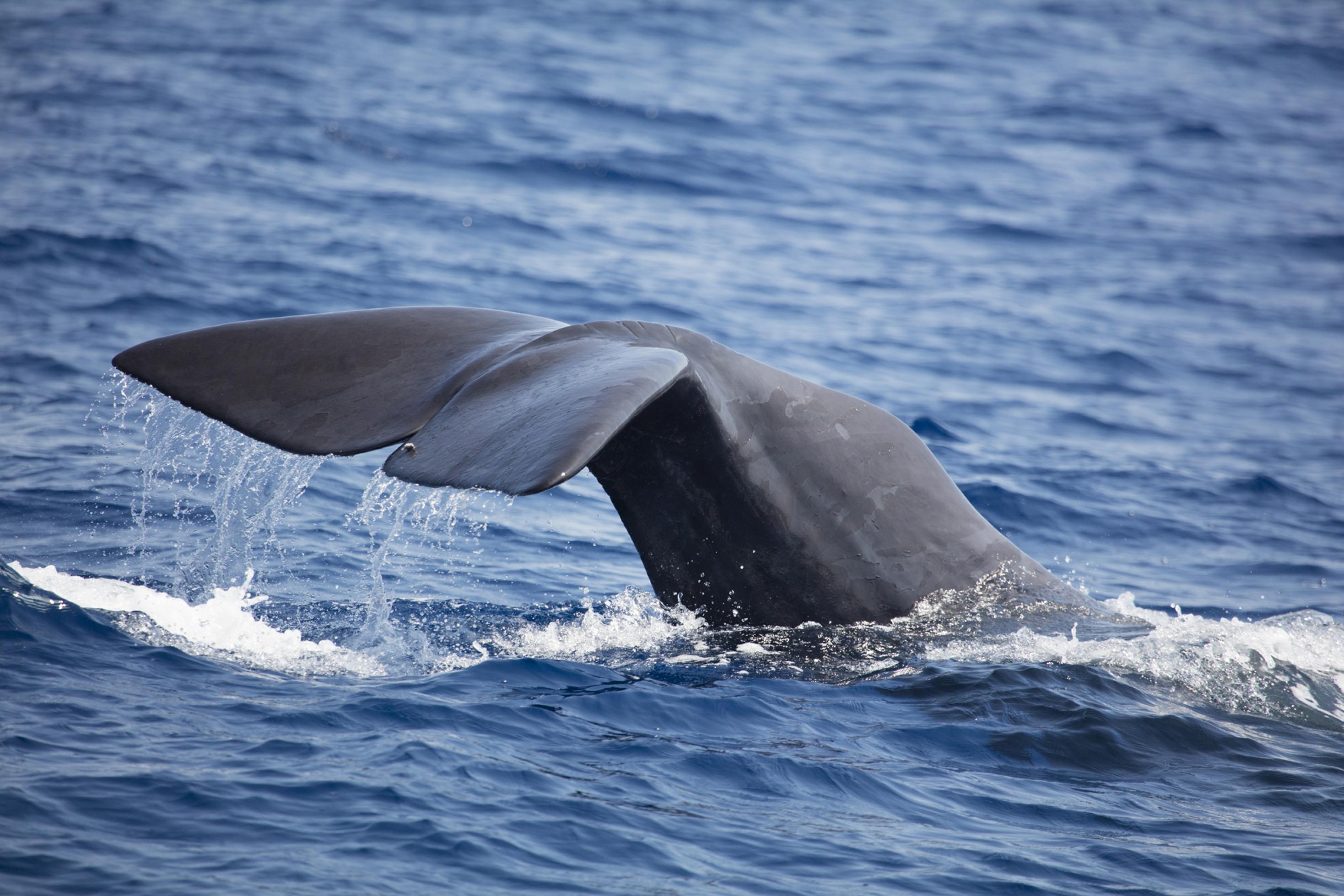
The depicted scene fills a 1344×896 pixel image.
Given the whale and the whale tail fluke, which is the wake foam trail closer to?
the whale

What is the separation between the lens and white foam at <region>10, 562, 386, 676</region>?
211 inches

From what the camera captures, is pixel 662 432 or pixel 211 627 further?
pixel 211 627

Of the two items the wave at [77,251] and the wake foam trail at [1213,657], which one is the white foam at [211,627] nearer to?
the wake foam trail at [1213,657]

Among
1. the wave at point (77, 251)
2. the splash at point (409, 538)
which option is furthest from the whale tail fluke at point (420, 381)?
the wave at point (77, 251)

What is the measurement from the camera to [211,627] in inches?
220

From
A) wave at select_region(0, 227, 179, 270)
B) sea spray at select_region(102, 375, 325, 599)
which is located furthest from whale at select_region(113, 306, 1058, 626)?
wave at select_region(0, 227, 179, 270)

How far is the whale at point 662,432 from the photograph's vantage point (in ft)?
13.8

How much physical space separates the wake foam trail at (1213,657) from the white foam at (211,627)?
248cm

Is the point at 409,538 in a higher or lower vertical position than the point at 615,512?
higher

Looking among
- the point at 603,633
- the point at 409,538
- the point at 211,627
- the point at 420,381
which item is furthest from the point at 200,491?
the point at 420,381

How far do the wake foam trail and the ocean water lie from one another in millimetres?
22

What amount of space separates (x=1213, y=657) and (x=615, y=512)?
488cm

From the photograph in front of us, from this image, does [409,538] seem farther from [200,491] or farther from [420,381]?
[420,381]

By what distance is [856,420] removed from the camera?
524 centimetres
